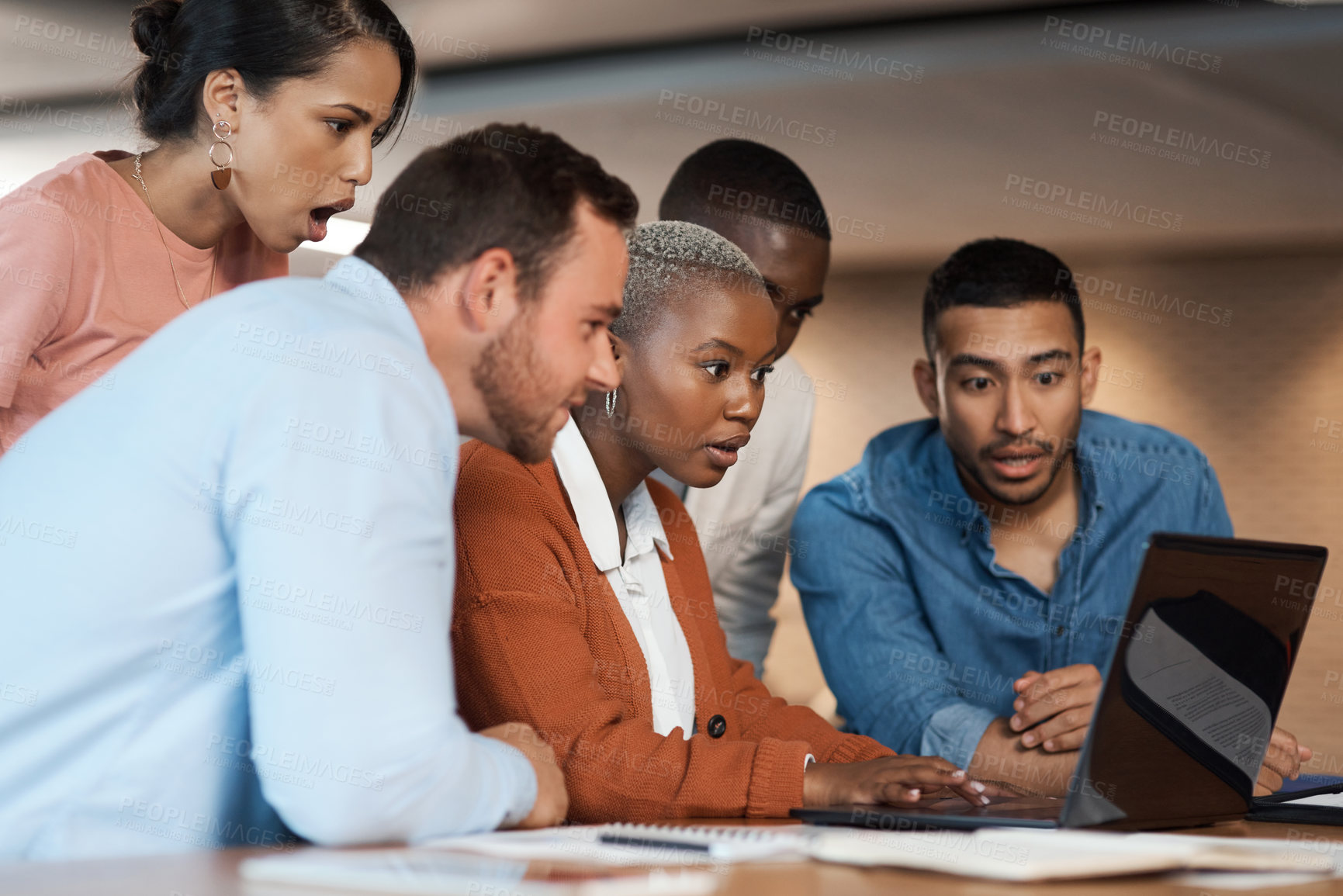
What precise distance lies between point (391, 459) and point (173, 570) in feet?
0.78

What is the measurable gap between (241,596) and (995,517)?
6.28 feet

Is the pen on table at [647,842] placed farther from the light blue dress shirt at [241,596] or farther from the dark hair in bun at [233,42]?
the dark hair in bun at [233,42]

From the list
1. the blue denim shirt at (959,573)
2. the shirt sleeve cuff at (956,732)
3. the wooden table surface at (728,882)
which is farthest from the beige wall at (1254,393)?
the wooden table surface at (728,882)

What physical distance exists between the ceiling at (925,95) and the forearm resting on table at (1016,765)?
3333 millimetres

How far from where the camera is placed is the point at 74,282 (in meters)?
1.91

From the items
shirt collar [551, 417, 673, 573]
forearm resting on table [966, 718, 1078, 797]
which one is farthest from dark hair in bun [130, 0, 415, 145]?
forearm resting on table [966, 718, 1078, 797]

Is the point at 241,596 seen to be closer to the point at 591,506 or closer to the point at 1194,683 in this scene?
the point at 591,506

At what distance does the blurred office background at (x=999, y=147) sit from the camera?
5.32 m

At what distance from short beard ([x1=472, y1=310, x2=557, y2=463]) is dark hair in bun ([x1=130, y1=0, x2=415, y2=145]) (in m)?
1.01

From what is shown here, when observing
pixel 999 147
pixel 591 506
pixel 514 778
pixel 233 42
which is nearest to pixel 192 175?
pixel 233 42

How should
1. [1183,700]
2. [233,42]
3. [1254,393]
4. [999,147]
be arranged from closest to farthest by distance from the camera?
[1183,700] < [233,42] < [999,147] < [1254,393]

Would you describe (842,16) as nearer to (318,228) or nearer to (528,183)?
(318,228)

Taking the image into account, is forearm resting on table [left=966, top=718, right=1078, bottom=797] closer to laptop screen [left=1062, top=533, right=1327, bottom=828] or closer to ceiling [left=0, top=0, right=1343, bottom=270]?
laptop screen [left=1062, top=533, right=1327, bottom=828]

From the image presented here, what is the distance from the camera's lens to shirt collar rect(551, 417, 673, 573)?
170 centimetres
